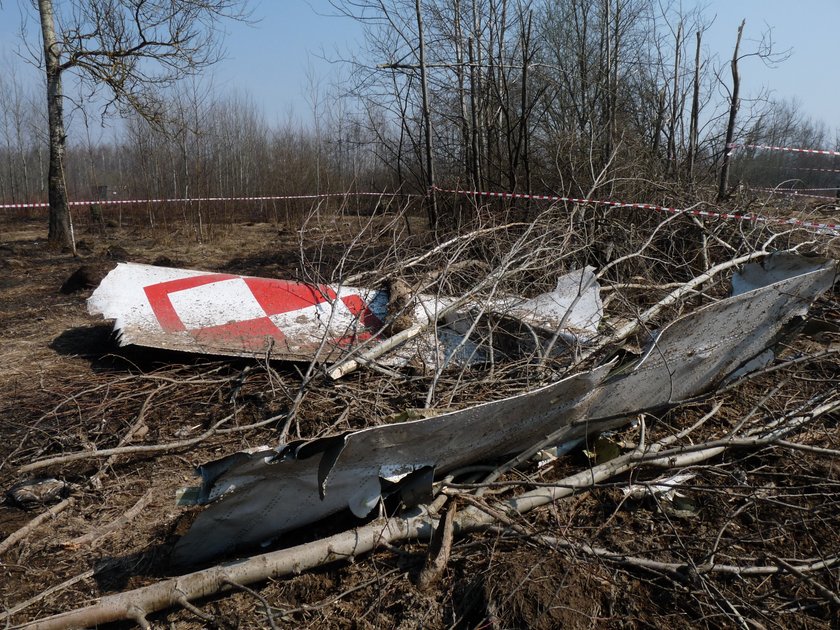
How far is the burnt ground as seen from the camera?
2.23m

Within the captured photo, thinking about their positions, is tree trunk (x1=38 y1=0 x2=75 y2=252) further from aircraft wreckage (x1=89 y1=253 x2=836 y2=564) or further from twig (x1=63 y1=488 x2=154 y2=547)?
twig (x1=63 y1=488 x2=154 y2=547)

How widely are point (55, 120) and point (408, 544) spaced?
10.7 m

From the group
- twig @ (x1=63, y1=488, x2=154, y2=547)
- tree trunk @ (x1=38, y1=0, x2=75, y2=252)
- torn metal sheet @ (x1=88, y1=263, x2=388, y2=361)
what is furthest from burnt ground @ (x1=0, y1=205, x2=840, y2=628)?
tree trunk @ (x1=38, y1=0, x2=75, y2=252)

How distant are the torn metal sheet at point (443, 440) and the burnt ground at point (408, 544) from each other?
0.21 m

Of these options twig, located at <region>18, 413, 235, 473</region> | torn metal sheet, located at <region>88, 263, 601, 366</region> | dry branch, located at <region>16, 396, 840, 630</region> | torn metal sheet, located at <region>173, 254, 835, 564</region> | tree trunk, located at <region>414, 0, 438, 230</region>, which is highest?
tree trunk, located at <region>414, 0, 438, 230</region>

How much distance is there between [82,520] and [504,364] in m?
2.30

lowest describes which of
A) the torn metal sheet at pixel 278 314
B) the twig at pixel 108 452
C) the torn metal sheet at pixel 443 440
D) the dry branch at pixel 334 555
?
the dry branch at pixel 334 555

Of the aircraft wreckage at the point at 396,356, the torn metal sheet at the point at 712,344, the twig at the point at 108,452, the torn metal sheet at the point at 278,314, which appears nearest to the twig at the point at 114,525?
the twig at the point at 108,452

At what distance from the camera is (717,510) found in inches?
113

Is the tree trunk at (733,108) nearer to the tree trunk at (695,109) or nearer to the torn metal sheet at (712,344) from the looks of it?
the tree trunk at (695,109)

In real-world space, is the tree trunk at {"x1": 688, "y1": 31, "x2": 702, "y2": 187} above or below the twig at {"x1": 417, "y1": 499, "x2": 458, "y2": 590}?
above

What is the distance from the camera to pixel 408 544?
8.28 feet

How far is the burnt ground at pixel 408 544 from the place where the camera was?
2234 millimetres

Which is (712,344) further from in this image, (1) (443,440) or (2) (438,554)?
(2) (438,554)
